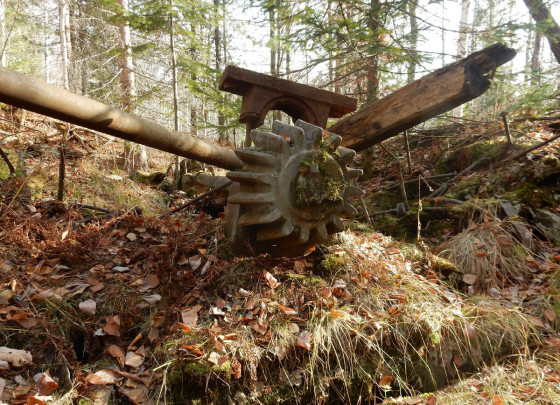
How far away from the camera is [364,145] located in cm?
361

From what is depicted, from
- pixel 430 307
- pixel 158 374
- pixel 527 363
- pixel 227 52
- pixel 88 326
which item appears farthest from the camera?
pixel 227 52

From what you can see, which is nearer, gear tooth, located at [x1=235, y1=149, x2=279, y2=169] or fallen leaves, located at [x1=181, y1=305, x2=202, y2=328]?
fallen leaves, located at [x1=181, y1=305, x2=202, y2=328]

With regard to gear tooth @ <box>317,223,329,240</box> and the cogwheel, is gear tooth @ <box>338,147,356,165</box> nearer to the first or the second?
the cogwheel

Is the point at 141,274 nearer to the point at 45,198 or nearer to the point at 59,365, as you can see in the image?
the point at 59,365

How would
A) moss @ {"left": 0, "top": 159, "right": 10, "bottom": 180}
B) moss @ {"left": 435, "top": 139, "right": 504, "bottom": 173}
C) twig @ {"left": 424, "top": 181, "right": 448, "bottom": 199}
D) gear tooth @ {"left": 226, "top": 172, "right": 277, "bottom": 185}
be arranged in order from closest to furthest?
gear tooth @ {"left": 226, "top": 172, "right": 277, "bottom": 185} < moss @ {"left": 0, "top": 159, "right": 10, "bottom": 180} < twig @ {"left": 424, "top": 181, "right": 448, "bottom": 199} < moss @ {"left": 435, "top": 139, "right": 504, "bottom": 173}

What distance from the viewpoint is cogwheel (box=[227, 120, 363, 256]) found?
97.0 inches

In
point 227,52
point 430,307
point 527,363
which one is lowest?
point 527,363

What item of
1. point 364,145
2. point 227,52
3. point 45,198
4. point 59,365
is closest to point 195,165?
point 45,198

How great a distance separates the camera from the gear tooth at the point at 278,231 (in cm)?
244

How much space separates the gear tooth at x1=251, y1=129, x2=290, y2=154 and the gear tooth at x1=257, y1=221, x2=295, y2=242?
529mm

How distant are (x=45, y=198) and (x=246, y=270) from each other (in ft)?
8.58

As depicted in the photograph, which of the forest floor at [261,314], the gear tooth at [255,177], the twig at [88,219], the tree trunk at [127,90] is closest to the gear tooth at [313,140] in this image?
the gear tooth at [255,177]

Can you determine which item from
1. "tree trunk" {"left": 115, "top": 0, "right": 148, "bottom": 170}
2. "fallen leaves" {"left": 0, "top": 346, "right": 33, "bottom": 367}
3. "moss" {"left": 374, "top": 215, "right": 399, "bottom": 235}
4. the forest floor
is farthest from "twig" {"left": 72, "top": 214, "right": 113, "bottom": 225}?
"tree trunk" {"left": 115, "top": 0, "right": 148, "bottom": 170}

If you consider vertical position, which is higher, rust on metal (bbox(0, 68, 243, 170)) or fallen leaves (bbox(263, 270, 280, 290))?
rust on metal (bbox(0, 68, 243, 170))
